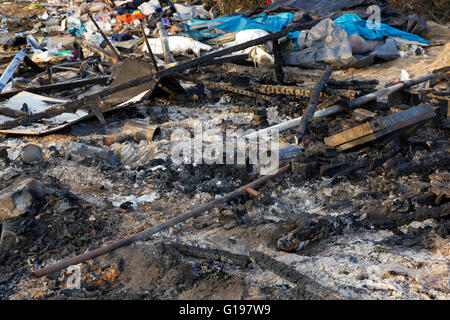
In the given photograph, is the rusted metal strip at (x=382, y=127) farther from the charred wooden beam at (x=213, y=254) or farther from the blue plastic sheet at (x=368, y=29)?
the blue plastic sheet at (x=368, y=29)

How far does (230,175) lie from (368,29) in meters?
7.35

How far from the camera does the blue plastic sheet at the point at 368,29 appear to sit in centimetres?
1077

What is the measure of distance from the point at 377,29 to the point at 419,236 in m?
8.35

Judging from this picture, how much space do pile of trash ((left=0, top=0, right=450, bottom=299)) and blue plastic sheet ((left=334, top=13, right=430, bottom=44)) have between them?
537mm

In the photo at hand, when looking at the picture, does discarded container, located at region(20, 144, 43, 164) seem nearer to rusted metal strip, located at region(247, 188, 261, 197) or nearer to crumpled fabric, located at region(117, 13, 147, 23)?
rusted metal strip, located at region(247, 188, 261, 197)

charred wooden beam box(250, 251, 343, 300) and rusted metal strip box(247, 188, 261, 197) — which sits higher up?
charred wooden beam box(250, 251, 343, 300)

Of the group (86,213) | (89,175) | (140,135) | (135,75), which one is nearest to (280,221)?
(86,213)

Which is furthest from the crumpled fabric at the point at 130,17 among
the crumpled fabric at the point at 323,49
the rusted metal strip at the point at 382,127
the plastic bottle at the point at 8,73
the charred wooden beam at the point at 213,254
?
the charred wooden beam at the point at 213,254

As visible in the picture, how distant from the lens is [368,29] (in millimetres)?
10883

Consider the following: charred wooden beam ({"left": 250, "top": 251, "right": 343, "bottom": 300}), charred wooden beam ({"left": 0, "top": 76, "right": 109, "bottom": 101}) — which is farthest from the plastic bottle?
charred wooden beam ({"left": 250, "top": 251, "right": 343, "bottom": 300})

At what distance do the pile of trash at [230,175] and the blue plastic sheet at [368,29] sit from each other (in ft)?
1.76

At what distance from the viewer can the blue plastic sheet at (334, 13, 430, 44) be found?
35.3 ft
